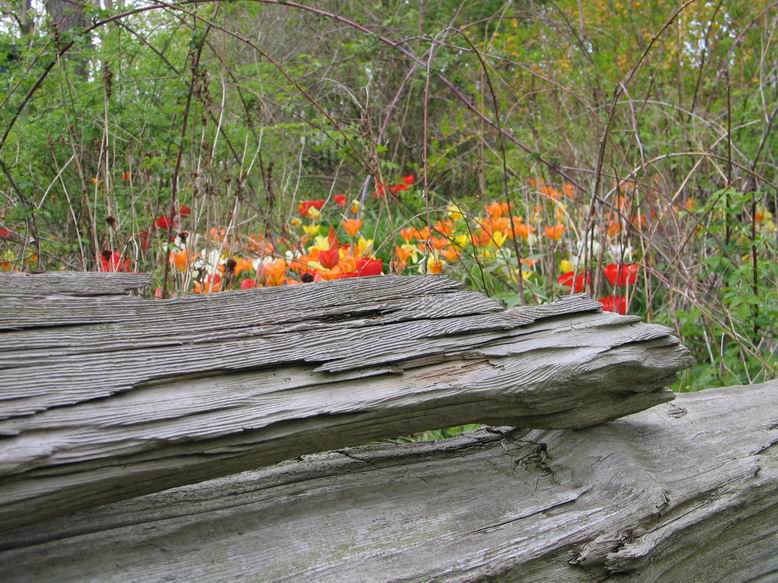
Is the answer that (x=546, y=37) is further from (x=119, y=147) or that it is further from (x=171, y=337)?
(x=171, y=337)

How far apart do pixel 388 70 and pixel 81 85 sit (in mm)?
3606

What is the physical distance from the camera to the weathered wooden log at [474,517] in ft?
3.98

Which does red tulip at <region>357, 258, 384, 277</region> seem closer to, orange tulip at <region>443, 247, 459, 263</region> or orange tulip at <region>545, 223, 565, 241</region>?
orange tulip at <region>443, 247, 459, 263</region>

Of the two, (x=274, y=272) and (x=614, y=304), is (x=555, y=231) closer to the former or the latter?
(x=614, y=304)

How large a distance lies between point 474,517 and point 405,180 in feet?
9.09

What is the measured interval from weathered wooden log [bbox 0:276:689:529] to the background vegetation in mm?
740

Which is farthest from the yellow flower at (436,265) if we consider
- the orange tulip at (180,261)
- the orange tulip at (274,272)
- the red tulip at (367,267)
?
the orange tulip at (180,261)

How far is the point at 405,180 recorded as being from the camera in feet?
13.1

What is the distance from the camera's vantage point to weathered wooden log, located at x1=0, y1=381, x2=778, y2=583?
1.21 metres

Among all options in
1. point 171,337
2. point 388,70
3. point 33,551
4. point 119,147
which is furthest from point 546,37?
point 33,551

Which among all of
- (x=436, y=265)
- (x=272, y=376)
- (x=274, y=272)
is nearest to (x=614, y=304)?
(x=436, y=265)

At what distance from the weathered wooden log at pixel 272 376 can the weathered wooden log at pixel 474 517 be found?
0.11 meters

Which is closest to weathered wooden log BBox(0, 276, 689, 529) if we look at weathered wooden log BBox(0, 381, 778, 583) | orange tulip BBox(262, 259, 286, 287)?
weathered wooden log BBox(0, 381, 778, 583)

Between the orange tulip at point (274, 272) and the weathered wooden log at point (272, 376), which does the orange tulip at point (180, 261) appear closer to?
the orange tulip at point (274, 272)
